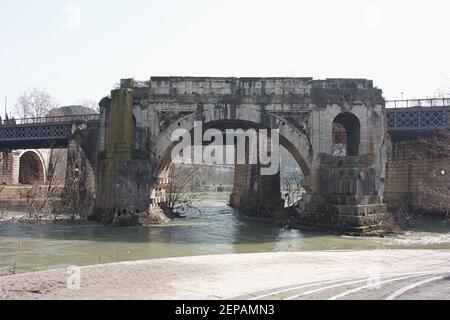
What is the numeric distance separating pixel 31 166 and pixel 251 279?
229ft

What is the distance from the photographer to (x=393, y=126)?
3775 centimetres

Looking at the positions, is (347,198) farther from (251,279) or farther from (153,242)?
(251,279)

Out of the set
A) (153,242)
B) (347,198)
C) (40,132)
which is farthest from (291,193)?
(153,242)

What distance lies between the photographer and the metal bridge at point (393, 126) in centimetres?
3666

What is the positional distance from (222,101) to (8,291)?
20.2 m

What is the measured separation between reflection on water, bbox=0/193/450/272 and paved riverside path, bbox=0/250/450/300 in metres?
4.09

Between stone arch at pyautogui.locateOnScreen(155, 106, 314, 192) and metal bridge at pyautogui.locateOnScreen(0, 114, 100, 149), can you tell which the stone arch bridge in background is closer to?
stone arch at pyautogui.locateOnScreen(155, 106, 314, 192)

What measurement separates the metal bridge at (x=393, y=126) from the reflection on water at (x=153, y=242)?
1072 centimetres

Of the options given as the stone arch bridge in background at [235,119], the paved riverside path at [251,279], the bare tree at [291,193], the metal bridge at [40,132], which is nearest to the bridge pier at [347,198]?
the stone arch bridge in background at [235,119]

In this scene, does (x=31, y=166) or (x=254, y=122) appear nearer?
(x=254, y=122)

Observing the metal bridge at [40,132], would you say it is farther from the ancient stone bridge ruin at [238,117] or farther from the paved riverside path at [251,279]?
the paved riverside path at [251,279]

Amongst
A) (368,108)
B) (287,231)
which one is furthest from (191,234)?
(368,108)

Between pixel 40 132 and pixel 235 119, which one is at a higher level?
pixel 40 132

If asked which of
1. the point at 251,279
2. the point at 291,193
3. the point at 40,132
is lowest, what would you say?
the point at 251,279
